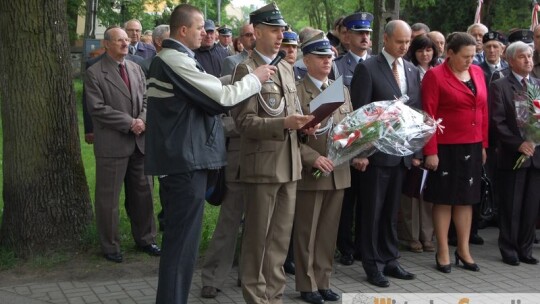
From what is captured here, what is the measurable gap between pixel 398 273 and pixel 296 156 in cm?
179

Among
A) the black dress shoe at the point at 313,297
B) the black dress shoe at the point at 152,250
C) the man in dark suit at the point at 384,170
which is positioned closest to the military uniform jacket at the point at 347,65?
the man in dark suit at the point at 384,170

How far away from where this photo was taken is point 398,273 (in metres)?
6.77

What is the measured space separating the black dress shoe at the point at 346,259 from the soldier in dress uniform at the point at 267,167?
1.62 metres

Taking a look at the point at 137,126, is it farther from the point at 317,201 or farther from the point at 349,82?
the point at 349,82

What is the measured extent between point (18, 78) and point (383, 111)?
3.29 meters

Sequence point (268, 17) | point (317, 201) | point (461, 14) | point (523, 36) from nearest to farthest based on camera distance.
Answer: point (268, 17)
point (317, 201)
point (523, 36)
point (461, 14)

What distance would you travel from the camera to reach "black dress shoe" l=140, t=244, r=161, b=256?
23.9ft

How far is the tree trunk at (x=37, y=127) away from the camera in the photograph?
6.86 meters

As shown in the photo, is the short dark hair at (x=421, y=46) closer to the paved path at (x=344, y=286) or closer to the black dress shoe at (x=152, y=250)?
the paved path at (x=344, y=286)

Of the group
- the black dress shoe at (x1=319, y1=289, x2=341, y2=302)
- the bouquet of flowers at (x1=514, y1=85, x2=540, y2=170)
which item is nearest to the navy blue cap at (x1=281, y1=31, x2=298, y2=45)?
the black dress shoe at (x1=319, y1=289, x2=341, y2=302)

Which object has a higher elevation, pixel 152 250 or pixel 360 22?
pixel 360 22

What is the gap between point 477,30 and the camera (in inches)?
374

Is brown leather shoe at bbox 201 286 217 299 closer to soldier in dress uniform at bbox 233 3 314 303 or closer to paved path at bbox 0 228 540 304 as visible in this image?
paved path at bbox 0 228 540 304

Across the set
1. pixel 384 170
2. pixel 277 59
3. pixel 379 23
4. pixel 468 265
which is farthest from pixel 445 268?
pixel 379 23
